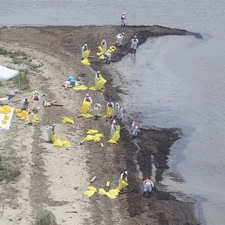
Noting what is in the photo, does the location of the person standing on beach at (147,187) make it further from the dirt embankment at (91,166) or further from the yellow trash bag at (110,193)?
the yellow trash bag at (110,193)

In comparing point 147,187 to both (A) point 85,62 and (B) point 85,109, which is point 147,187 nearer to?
(B) point 85,109

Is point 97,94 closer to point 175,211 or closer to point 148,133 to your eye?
point 148,133

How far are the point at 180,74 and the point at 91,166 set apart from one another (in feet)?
64.8

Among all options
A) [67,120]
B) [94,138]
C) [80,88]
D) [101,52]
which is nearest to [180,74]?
[101,52]

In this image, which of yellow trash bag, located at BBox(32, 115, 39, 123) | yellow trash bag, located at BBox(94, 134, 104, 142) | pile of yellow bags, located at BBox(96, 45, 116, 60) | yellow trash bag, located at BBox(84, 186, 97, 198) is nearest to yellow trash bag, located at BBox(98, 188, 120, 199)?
yellow trash bag, located at BBox(84, 186, 97, 198)

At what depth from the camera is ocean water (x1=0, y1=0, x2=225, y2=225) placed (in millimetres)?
37312

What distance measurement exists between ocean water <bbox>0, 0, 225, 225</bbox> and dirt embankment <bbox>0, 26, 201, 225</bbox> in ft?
3.82

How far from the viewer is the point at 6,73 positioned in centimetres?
4534

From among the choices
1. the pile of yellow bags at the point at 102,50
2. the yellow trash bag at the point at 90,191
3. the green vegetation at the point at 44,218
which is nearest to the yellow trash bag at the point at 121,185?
the yellow trash bag at the point at 90,191

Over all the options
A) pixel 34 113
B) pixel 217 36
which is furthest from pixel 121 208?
pixel 217 36

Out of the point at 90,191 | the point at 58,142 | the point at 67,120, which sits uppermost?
the point at 67,120

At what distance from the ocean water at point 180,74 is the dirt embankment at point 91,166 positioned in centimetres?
116

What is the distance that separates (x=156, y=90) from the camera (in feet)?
161

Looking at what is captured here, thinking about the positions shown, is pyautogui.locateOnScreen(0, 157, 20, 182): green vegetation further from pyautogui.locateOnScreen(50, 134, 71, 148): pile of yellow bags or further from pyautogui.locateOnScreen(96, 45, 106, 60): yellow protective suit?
pyautogui.locateOnScreen(96, 45, 106, 60): yellow protective suit
